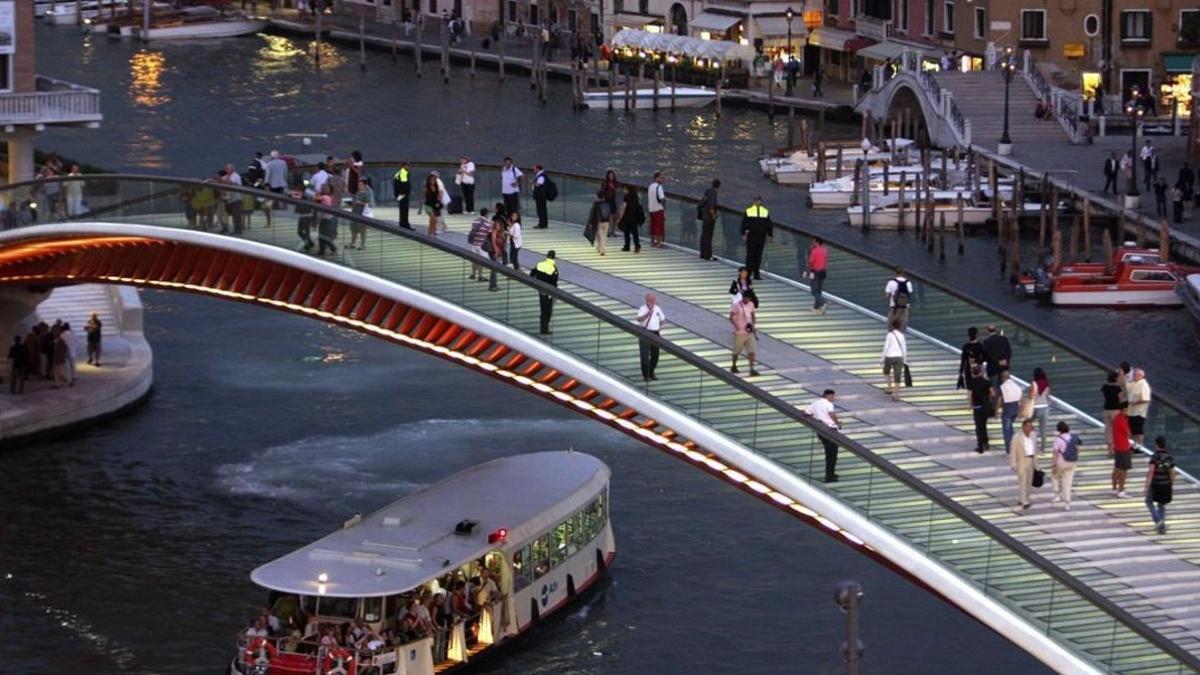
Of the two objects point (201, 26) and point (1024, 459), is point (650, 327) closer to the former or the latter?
point (1024, 459)

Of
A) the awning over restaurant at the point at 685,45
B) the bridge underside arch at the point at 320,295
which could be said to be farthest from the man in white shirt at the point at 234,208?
the awning over restaurant at the point at 685,45

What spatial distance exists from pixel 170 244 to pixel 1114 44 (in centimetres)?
6303

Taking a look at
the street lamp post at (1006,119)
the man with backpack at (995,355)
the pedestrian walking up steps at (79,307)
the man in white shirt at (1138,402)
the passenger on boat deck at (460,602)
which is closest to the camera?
the man in white shirt at (1138,402)

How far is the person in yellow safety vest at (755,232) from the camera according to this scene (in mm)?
57344

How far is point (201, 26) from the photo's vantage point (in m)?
157

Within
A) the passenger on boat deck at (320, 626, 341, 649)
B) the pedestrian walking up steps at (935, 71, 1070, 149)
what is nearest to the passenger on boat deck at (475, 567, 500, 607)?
the passenger on boat deck at (320, 626, 341, 649)

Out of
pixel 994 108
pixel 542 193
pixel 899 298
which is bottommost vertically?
pixel 899 298

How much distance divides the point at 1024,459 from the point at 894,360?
4243 mm

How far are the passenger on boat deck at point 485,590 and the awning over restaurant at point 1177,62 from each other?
65728mm

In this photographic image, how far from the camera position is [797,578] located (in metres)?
57.5

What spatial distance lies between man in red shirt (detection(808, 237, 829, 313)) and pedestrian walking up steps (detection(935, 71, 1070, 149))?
53.4 m

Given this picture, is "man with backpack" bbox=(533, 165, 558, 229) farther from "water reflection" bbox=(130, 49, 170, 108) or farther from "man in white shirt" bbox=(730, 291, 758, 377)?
"water reflection" bbox=(130, 49, 170, 108)

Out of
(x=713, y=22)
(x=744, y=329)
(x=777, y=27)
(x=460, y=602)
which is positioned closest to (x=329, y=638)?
(x=460, y=602)

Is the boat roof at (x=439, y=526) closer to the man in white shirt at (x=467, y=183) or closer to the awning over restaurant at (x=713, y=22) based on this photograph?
the man in white shirt at (x=467, y=183)
